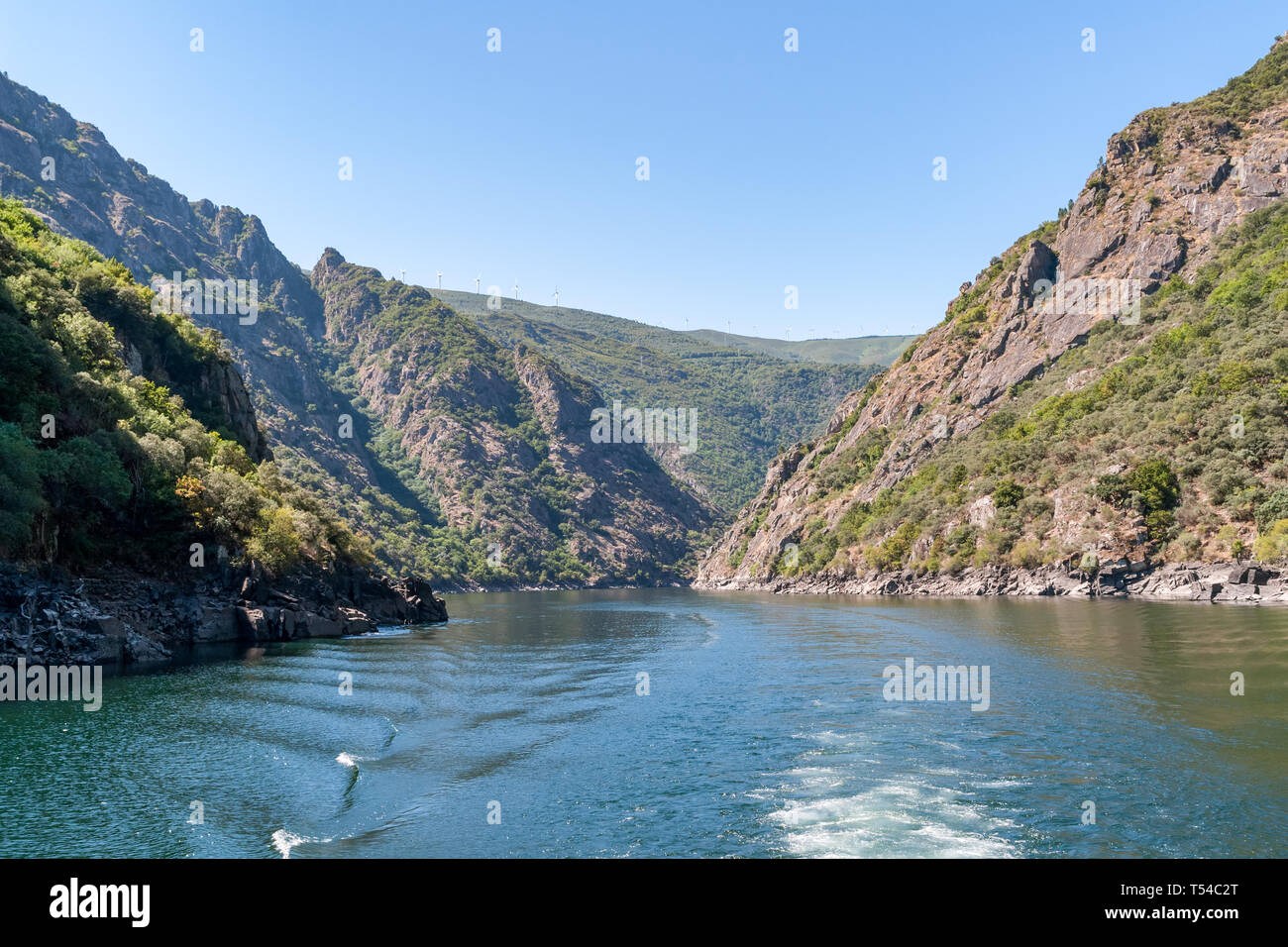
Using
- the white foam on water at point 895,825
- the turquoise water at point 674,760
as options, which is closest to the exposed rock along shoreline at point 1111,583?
the turquoise water at point 674,760

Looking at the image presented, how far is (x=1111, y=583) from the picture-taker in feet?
309

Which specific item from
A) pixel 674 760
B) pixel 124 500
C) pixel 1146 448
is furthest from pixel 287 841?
pixel 1146 448

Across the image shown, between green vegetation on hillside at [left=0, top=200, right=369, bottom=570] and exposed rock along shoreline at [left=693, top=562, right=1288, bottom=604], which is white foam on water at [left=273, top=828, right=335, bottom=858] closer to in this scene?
green vegetation on hillside at [left=0, top=200, right=369, bottom=570]

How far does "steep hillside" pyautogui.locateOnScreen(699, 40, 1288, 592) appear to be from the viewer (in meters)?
94.0

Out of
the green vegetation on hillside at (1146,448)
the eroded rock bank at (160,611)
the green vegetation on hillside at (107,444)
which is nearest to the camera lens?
the eroded rock bank at (160,611)

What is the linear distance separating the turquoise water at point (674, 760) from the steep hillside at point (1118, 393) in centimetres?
4935

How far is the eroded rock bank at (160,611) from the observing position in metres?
44.8

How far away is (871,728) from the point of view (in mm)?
31328

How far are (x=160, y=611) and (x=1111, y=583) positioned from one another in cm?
9985

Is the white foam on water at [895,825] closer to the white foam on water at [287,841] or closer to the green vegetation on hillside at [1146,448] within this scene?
the white foam on water at [287,841]

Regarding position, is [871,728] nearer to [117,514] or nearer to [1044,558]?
[117,514]

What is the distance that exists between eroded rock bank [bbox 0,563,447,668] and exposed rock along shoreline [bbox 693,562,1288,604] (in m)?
83.8

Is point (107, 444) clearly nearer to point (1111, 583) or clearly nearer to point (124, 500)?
point (124, 500)
